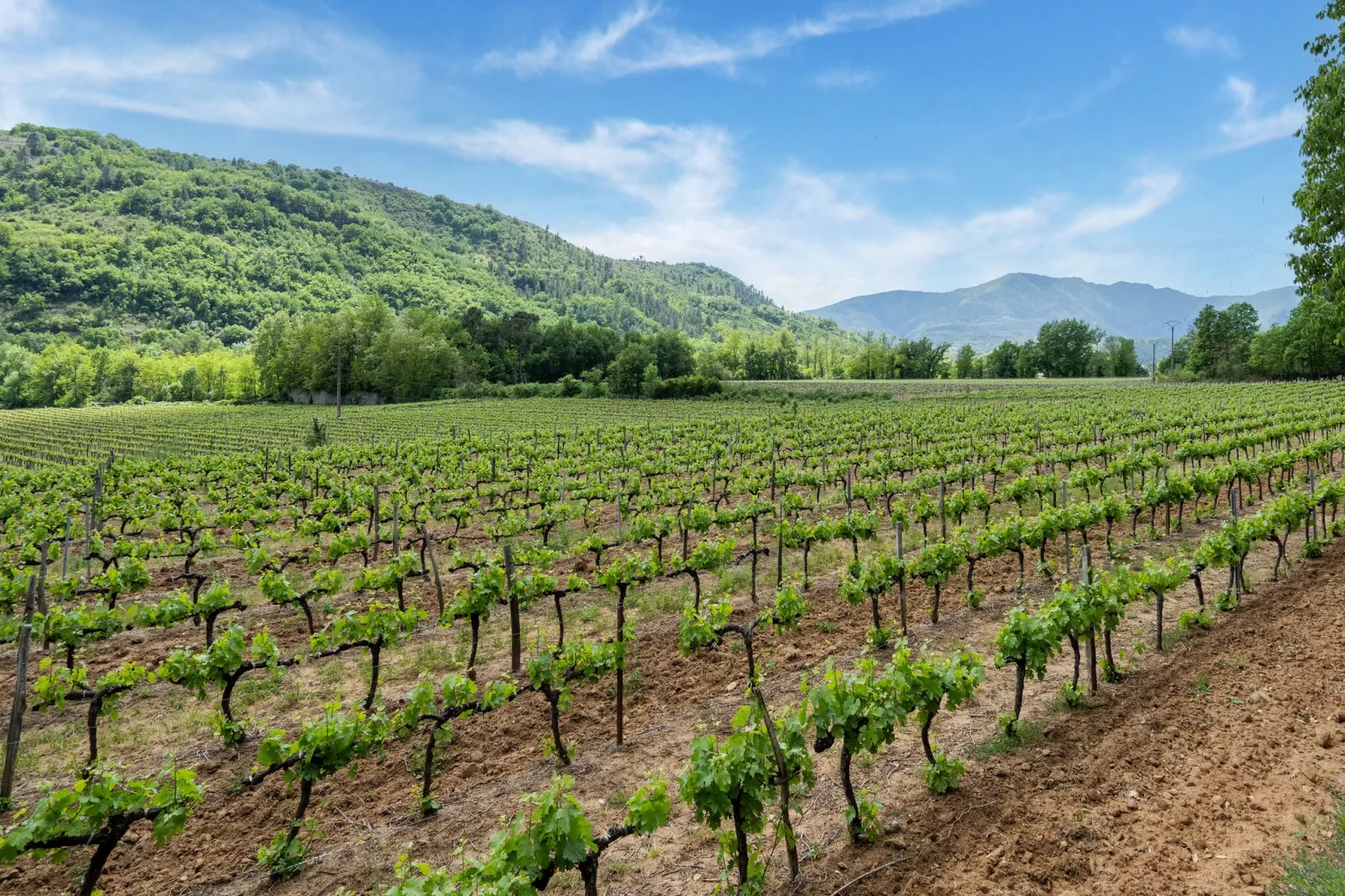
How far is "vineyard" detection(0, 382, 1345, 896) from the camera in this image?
16.6 ft

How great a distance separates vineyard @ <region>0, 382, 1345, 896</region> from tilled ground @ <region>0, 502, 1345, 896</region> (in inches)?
1.4

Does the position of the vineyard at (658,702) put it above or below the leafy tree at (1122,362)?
below

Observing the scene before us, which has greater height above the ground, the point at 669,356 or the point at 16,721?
the point at 669,356

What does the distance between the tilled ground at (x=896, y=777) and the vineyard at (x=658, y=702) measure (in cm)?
4

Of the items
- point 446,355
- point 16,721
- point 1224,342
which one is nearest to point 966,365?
point 1224,342

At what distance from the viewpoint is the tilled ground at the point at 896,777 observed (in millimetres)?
5102

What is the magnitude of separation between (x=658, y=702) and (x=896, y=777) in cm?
294

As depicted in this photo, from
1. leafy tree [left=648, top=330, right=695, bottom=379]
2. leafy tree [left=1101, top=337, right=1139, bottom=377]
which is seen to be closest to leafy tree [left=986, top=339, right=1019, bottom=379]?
leafy tree [left=1101, top=337, right=1139, bottom=377]

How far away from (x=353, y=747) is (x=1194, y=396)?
2562 inches

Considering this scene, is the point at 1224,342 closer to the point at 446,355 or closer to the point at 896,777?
the point at 446,355

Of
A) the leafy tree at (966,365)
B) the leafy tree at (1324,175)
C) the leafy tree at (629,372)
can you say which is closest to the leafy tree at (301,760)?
the leafy tree at (1324,175)

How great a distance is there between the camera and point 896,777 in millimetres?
→ 6391

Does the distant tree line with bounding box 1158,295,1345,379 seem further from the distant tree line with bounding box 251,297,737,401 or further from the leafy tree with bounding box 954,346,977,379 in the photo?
the distant tree line with bounding box 251,297,737,401

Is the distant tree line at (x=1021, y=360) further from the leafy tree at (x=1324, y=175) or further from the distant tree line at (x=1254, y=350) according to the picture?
the leafy tree at (x=1324, y=175)
